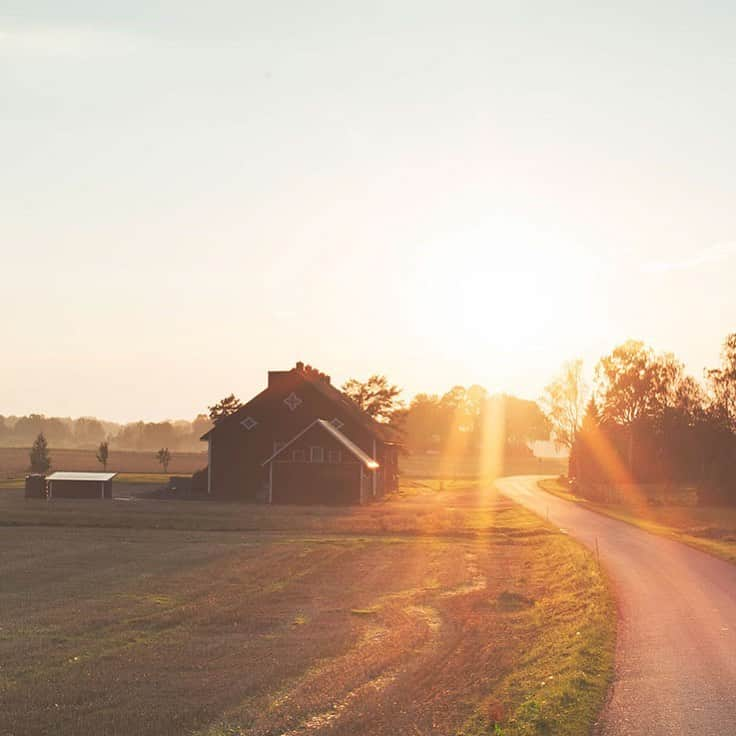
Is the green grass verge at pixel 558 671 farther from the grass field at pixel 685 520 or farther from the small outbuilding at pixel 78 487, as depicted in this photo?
the small outbuilding at pixel 78 487

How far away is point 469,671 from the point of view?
49.8 feet

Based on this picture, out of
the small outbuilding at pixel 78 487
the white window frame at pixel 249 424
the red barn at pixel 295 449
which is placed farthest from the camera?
the white window frame at pixel 249 424

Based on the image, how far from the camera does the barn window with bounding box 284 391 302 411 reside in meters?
68.2

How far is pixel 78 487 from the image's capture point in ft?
210

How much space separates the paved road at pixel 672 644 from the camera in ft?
39.3

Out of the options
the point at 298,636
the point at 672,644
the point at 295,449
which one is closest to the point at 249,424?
the point at 295,449

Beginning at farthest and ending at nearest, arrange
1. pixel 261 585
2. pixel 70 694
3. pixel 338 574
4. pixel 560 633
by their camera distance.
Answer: pixel 338 574 → pixel 261 585 → pixel 560 633 → pixel 70 694

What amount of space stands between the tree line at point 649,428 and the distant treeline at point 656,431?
7 cm

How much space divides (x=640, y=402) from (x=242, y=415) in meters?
50.2

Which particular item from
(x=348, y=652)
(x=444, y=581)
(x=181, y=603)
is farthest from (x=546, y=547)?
(x=348, y=652)

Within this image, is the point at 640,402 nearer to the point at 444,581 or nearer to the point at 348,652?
the point at 444,581

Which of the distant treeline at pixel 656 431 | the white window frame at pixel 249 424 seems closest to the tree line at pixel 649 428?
the distant treeline at pixel 656 431

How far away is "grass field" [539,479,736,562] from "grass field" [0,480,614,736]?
A: 18.3 feet

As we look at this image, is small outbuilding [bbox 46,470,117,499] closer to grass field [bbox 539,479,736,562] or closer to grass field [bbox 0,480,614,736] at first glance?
grass field [bbox 0,480,614,736]
